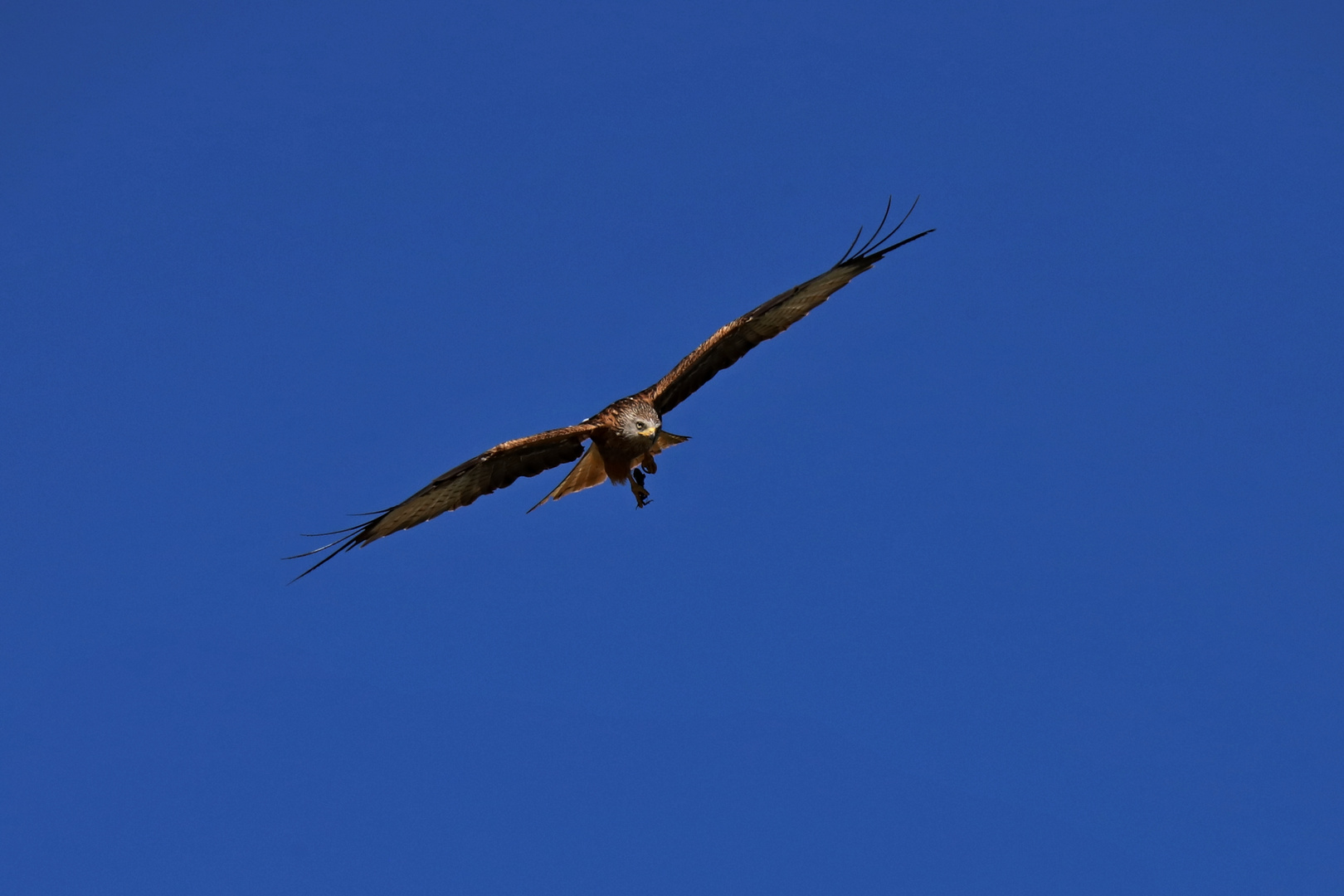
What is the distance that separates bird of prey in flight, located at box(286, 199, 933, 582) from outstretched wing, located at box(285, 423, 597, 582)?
0.01 meters

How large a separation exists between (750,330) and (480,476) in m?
3.33

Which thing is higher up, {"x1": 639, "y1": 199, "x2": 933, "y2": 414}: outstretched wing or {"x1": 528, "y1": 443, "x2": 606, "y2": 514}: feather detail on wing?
{"x1": 639, "y1": 199, "x2": 933, "y2": 414}: outstretched wing

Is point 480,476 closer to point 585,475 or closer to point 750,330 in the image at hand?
point 585,475

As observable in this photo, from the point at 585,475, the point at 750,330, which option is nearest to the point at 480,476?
the point at 585,475

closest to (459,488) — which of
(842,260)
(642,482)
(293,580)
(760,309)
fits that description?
(642,482)

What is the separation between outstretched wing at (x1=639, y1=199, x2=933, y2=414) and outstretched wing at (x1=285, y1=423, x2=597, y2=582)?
106 centimetres

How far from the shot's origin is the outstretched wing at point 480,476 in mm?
11164

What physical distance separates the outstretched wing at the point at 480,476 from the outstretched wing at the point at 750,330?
106cm

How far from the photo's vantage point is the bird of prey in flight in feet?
37.1

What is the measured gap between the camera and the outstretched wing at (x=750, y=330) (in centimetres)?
1210

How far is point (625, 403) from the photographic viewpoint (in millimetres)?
11641

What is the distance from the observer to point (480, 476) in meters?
11.6

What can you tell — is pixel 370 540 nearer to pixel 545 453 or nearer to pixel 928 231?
pixel 545 453

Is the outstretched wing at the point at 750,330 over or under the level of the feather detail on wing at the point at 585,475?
over
